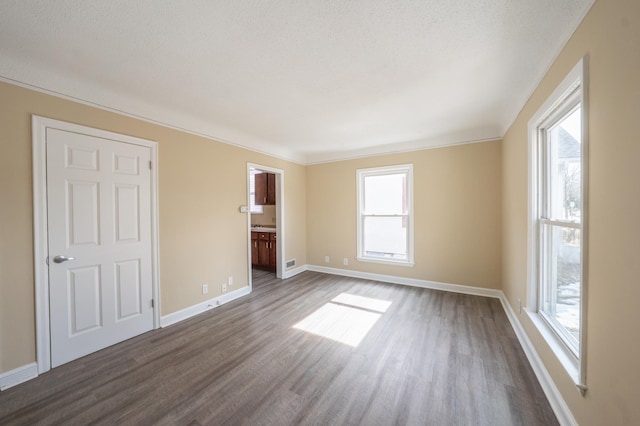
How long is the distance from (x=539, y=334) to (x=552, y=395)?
43 cm

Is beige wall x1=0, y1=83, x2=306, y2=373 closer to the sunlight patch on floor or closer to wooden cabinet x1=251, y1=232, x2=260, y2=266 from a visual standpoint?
wooden cabinet x1=251, y1=232, x2=260, y2=266

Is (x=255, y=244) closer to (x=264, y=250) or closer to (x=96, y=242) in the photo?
(x=264, y=250)

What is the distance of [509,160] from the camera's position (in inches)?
120

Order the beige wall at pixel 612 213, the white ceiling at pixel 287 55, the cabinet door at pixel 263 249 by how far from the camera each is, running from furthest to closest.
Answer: the cabinet door at pixel 263 249 < the white ceiling at pixel 287 55 < the beige wall at pixel 612 213

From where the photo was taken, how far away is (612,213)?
3.66 feet

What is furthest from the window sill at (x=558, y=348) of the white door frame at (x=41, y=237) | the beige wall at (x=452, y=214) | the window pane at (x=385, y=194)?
the white door frame at (x=41, y=237)

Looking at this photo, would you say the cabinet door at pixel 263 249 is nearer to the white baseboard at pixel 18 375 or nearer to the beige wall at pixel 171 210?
the beige wall at pixel 171 210

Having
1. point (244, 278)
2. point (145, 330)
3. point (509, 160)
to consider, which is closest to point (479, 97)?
point (509, 160)

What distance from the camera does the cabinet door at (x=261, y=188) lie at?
18.2ft

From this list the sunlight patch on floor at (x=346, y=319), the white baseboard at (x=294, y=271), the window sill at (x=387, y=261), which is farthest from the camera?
the white baseboard at (x=294, y=271)

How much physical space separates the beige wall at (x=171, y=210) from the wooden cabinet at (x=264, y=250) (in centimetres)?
49

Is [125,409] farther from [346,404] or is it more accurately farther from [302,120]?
[302,120]

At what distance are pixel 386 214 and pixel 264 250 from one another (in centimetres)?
276

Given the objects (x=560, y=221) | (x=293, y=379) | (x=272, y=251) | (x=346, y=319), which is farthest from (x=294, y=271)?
(x=560, y=221)
